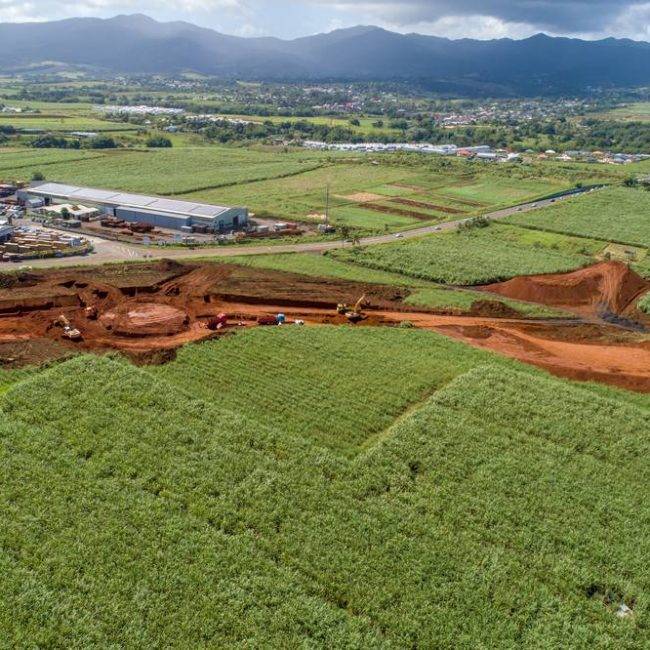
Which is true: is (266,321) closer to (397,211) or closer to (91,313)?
(91,313)

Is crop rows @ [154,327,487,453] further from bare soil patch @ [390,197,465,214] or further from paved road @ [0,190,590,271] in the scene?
bare soil patch @ [390,197,465,214]

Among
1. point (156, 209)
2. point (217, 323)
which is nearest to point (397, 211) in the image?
point (156, 209)

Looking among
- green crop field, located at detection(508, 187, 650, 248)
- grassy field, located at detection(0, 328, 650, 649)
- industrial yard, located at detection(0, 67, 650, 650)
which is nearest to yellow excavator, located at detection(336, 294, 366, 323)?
industrial yard, located at detection(0, 67, 650, 650)

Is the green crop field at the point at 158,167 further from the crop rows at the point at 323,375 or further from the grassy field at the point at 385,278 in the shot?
the crop rows at the point at 323,375

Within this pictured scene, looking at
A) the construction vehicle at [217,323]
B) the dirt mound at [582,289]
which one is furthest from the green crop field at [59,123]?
the dirt mound at [582,289]

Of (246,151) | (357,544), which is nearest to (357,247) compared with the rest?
(357,544)
